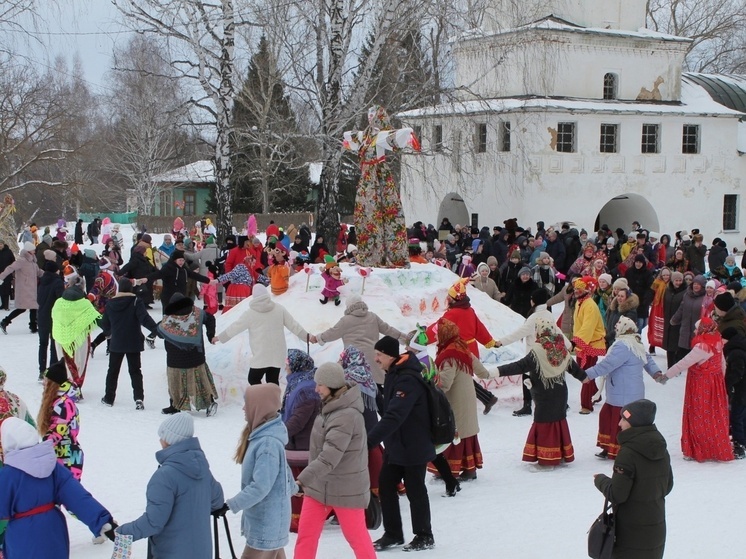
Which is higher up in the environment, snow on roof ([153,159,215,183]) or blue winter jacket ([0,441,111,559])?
snow on roof ([153,159,215,183])

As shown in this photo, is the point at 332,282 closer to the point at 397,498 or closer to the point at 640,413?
the point at 397,498

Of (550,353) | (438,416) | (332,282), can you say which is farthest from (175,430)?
(332,282)

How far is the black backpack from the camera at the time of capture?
706 centimetres

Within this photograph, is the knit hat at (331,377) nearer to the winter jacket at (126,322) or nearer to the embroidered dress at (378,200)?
the winter jacket at (126,322)

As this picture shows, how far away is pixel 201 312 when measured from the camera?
11094mm

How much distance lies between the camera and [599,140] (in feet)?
99.3

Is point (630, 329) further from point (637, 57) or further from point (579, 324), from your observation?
point (637, 57)

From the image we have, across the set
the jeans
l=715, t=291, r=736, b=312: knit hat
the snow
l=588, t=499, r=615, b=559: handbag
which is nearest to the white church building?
the snow

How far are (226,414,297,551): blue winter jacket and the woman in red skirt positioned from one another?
12.0 feet

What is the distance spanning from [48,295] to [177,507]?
28.0ft

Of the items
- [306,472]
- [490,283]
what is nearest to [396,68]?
[490,283]

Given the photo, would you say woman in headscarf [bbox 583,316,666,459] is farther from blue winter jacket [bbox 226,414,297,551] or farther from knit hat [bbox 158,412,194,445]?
knit hat [bbox 158,412,194,445]

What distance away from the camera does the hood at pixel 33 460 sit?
17.3 ft

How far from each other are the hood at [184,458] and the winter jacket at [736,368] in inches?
253
